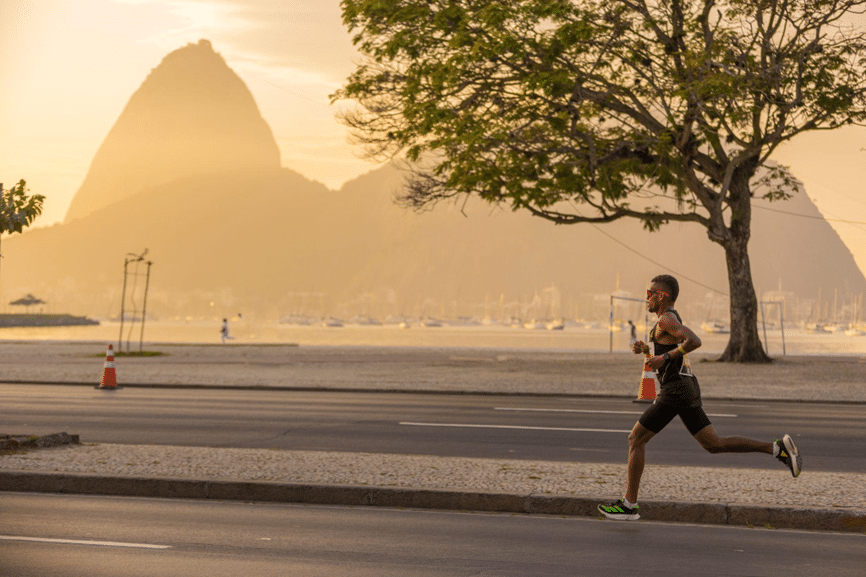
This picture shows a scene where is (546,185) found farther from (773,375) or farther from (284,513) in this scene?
(284,513)

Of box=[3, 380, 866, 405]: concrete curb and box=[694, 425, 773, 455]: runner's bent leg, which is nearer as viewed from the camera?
box=[694, 425, 773, 455]: runner's bent leg

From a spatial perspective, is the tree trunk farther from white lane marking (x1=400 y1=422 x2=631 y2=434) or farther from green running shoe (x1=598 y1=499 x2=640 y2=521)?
green running shoe (x1=598 y1=499 x2=640 y2=521)

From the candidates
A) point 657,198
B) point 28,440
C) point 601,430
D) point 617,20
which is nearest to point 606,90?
point 617,20

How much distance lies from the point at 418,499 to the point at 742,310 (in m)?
25.5

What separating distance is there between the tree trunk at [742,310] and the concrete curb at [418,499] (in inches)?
978

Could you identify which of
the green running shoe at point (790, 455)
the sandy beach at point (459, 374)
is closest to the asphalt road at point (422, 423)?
the sandy beach at point (459, 374)

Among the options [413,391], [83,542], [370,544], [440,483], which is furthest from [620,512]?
[413,391]

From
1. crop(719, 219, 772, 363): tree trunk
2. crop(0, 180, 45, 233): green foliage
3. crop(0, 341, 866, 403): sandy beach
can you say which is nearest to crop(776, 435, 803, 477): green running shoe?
crop(0, 180, 45, 233): green foliage

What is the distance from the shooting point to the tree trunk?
32.6 meters

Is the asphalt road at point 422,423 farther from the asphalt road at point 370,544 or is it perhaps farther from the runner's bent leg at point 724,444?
the asphalt road at point 370,544

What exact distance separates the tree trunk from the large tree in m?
0.04

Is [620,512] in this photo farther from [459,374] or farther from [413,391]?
[459,374]

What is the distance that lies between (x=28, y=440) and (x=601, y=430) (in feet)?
25.4

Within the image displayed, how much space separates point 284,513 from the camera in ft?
29.4
